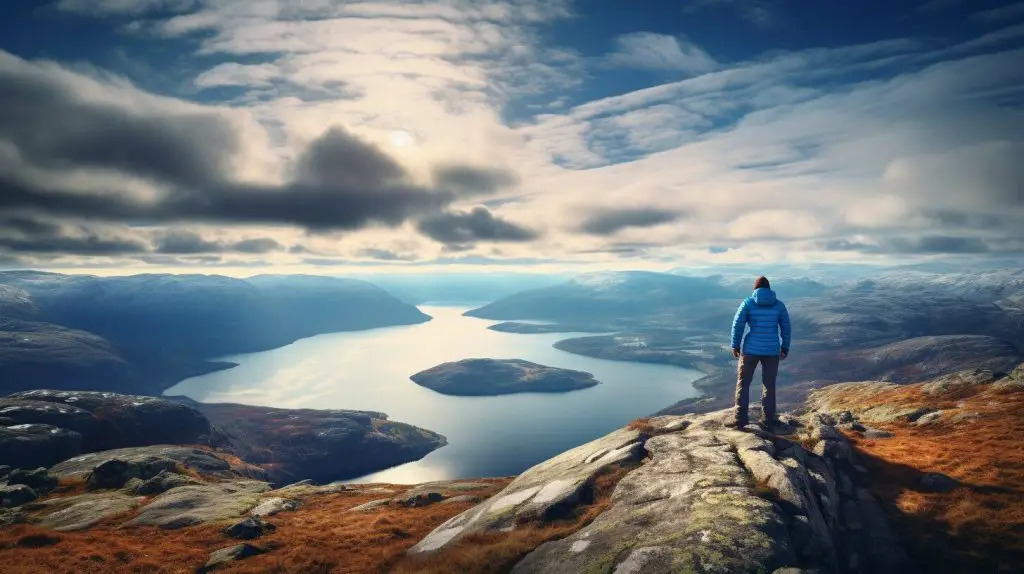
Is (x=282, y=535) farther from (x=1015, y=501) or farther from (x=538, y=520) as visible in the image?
(x=1015, y=501)

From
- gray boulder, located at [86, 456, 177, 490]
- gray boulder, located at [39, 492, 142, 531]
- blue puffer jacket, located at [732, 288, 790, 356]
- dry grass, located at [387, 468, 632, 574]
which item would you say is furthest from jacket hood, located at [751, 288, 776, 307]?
gray boulder, located at [86, 456, 177, 490]

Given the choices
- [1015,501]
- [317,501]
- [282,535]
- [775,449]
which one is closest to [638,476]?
[775,449]

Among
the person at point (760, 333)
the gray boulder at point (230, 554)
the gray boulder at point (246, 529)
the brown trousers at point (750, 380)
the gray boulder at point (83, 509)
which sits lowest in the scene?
the gray boulder at point (83, 509)

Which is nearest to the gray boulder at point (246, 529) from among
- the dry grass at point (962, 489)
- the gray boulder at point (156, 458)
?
the dry grass at point (962, 489)

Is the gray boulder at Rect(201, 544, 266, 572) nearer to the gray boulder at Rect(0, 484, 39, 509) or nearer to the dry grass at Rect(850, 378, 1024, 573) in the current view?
the dry grass at Rect(850, 378, 1024, 573)

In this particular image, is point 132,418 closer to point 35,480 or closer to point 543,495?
point 35,480

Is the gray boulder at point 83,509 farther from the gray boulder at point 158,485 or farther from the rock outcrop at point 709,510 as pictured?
the rock outcrop at point 709,510

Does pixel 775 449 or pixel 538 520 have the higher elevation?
pixel 775 449
